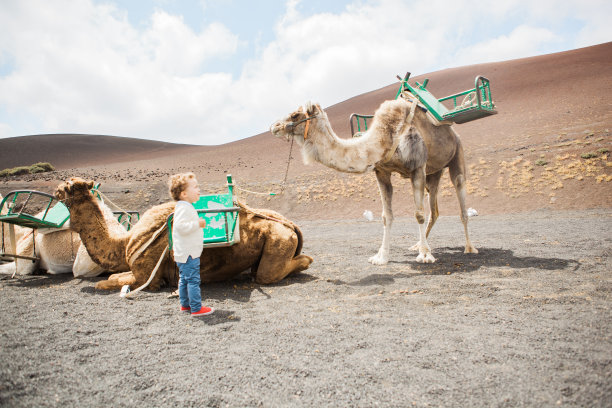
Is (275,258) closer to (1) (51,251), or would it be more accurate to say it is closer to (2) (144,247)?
(2) (144,247)

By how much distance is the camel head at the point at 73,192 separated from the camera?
4895mm

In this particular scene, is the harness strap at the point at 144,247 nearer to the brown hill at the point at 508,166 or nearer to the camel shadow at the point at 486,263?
the camel shadow at the point at 486,263

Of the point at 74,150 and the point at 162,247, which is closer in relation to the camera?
the point at 162,247

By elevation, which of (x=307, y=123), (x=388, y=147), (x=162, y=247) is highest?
(x=307, y=123)

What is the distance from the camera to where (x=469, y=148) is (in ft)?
95.1

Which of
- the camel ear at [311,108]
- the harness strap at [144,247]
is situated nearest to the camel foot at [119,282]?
the harness strap at [144,247]

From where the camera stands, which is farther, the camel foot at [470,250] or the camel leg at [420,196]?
the camel foot at [470,250]

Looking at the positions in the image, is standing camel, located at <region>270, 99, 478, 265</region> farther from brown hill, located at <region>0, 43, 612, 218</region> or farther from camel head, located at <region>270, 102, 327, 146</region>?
brown hill, located at <region>0, 43, 612, 218</region>

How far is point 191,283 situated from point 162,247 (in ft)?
3.40

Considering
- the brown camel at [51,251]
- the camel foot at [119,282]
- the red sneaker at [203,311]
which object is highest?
the brown camel at [51,251]

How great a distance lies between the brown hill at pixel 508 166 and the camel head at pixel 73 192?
58.2 ft

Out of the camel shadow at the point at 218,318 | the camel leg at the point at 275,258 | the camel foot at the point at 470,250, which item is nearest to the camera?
the camel shadow at the point at 218,318

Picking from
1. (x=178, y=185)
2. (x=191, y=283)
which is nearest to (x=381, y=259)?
(x=191, y=283)

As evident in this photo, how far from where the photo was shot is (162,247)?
14.4 feet
